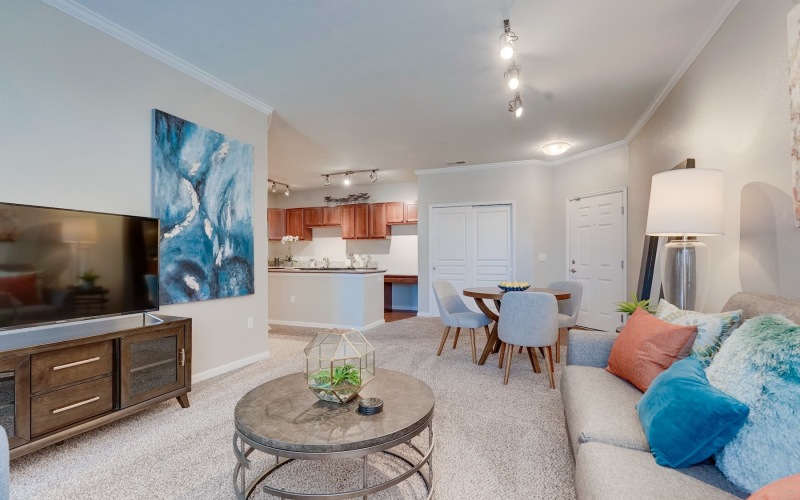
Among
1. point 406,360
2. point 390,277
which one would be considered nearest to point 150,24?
point 406,360

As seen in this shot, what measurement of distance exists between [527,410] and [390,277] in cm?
502

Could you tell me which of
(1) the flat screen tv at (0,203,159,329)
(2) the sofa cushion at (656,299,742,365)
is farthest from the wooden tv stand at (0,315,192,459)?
(2) the sofa cushion at (656,299,742,365)

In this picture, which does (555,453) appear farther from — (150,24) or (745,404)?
(150,24)

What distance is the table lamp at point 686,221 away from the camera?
2113mm

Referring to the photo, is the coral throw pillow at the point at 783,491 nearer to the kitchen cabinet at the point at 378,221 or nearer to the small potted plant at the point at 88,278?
the small potted plant at the point at 88,278

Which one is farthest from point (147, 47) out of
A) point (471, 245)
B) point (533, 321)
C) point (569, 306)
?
point (471, 245)

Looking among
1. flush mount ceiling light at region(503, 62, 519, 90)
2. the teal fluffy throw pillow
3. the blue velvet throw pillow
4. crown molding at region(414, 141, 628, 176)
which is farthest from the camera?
crown molding at region(414, 141, 628, 176)

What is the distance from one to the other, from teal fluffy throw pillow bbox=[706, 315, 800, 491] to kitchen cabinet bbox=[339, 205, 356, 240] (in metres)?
7.03

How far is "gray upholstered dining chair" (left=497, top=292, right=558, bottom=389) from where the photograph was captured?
3.01 metres

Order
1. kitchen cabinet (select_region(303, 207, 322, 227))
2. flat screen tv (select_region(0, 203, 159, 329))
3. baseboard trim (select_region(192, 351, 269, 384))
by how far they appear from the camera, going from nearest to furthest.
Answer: flat screen tv (select_region(0, 203, 159, 329))
baseboard trim (select_region(192, 351, 269, 384))
kitchen cabinet (select_region(303, 207, 322, 227))

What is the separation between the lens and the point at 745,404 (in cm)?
110

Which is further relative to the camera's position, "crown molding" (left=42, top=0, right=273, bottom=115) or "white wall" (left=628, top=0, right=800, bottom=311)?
"crown molding" (left=42, top=0, right=273, bottom=115)

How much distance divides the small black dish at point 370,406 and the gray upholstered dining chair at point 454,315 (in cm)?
227

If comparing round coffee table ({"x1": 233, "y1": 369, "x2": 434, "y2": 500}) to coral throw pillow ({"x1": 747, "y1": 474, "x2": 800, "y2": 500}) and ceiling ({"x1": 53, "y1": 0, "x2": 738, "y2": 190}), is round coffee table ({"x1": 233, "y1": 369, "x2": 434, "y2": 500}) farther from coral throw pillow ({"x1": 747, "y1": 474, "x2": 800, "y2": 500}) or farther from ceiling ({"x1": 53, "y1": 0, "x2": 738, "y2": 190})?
ceiling ({"x1": 53, "y1": 0, "x2": 738, "y2": 190})
